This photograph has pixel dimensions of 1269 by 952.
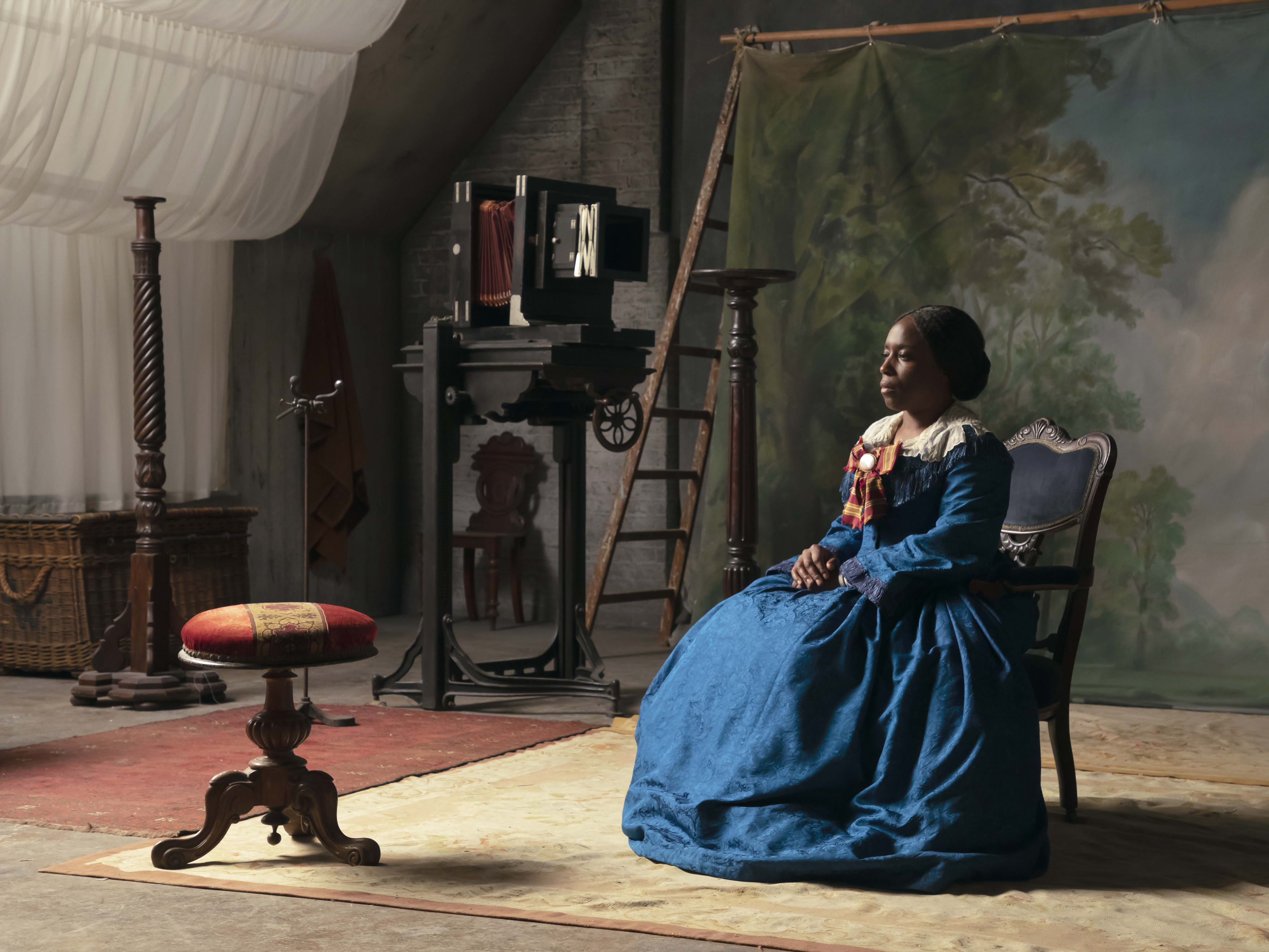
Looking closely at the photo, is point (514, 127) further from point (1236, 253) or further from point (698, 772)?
point (698, 772)

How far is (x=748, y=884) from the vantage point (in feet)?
9.41

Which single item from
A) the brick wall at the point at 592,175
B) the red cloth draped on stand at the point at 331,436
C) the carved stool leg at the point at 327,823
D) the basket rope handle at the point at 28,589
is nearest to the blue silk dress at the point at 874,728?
the carved stool leg at the point at 327,823

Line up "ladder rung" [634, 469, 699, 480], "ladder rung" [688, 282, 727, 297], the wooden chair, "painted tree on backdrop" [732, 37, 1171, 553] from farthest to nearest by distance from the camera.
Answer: "ladder rung" [634, 469, 699, 480], "ladder rung" [688, 282, 727, 297], "painted tree on backdrop" [732, 37, 1171, 553], the wooden chair

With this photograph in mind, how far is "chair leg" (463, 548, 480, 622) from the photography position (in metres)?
7.19

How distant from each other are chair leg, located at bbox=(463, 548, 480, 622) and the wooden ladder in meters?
0.81

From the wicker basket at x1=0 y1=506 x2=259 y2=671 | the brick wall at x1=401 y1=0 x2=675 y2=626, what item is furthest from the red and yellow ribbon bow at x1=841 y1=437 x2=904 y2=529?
the brick wall at x1=401 y1=0 x2=675 y2=626

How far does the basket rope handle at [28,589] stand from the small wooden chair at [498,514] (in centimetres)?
205

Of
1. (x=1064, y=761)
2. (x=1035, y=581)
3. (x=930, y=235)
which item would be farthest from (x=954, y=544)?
(x=930, y=235)

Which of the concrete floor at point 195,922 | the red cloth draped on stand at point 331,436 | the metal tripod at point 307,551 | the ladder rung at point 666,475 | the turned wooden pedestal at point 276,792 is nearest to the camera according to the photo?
the concrete floor at point 195,922

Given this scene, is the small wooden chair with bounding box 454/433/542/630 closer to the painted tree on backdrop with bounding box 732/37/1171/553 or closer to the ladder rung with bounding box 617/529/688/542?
the ladder rung with bounding box 617/529/688/542

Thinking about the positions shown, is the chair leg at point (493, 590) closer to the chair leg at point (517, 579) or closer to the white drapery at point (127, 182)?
the chair leg at point (517, 579)

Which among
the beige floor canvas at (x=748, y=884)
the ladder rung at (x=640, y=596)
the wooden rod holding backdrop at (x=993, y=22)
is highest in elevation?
the wooden rod holding backdrop at (x=993, y=22)

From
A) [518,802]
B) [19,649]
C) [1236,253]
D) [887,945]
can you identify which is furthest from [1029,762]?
[19,649]

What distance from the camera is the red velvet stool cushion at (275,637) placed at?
286 cm
